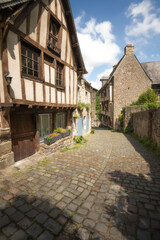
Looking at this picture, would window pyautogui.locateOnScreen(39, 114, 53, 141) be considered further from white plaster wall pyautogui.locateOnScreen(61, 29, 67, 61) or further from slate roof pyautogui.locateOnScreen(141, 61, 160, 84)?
slate roof pyautogui.locateOnScreen(141, 61, 160, 84)

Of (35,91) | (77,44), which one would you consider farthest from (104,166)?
(77,44)

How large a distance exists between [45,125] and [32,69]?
2950 millimetres

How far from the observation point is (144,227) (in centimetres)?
216

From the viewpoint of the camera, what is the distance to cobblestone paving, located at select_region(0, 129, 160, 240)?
2066mm

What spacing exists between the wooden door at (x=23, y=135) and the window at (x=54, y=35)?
366cm

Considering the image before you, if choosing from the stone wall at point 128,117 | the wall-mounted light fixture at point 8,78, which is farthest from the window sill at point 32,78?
the stone wall at point 128,117

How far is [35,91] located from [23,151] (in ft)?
8.87

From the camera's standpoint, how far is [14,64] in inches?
159

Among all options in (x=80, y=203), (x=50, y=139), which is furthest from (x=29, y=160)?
(x=80, y=203)

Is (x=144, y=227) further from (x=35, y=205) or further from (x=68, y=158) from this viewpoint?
(x=68, y=158)

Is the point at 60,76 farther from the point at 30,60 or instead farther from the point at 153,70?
the point at 153,70

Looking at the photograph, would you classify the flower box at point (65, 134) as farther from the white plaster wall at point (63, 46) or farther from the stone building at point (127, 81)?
the stone building at point (127, 81)

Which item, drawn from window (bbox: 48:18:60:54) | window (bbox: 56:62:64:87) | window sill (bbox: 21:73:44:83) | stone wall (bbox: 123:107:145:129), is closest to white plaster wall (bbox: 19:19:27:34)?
window (bbox: 48:18:60:54)

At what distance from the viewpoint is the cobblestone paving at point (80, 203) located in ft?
6.78
